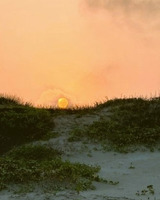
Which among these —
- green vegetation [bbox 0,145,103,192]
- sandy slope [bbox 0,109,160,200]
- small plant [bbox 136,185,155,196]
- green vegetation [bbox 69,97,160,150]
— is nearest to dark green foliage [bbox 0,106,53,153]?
sandy slope [bbox 0,109,160,200]

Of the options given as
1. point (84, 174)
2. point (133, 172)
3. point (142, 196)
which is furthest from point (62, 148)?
point (142, 196)

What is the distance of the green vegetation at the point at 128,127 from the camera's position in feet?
48.8

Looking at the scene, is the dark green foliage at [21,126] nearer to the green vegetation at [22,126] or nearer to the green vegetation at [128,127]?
the green vegetation at [22,126]

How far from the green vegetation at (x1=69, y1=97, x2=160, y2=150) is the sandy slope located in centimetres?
47

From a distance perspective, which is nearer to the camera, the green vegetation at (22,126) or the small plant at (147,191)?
the small plant at (147,191)

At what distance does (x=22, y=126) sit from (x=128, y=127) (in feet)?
11.7

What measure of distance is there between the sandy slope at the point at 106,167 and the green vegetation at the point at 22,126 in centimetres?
50

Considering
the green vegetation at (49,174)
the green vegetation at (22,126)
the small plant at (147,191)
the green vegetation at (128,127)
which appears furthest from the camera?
the green vegetation at (22,126)

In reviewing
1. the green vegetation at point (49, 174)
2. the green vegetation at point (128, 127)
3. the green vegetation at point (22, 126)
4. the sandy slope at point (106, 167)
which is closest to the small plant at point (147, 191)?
the sandy slope at point (106, 167)

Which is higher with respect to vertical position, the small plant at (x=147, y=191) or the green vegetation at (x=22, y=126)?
the green vegetation at (x=22, y=126)

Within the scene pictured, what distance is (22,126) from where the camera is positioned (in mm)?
16156

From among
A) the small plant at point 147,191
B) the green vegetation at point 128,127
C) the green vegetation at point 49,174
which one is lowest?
the small plant at point 147,191

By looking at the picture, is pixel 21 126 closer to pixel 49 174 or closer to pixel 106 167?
pixel 106 167

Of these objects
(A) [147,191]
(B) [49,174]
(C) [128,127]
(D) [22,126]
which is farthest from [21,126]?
(A) [147,191]
